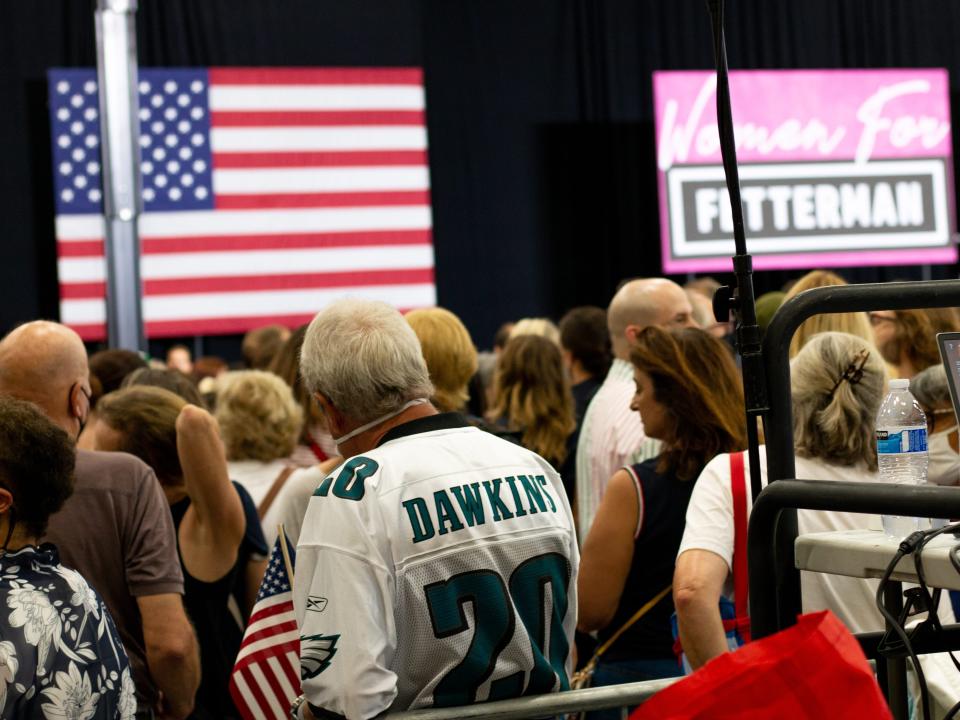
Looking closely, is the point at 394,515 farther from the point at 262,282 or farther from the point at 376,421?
the point at 262,282

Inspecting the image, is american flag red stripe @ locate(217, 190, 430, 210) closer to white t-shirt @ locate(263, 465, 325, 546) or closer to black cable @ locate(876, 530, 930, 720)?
white t-shirt @ locate(263, 465, 325, 546)

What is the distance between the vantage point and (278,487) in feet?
11.4

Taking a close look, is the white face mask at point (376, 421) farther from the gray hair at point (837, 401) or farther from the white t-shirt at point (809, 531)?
the gray hair at point (837, 401)

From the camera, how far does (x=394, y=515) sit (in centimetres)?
188

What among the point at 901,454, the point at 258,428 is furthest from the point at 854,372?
the point at 258,428

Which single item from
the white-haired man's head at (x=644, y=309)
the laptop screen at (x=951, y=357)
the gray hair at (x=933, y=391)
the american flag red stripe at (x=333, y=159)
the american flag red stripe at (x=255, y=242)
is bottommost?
the gray hair at (x=933, y=391)

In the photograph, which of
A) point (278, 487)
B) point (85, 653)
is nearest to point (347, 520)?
point (85, 653)

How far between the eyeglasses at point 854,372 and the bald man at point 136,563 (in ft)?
4.34

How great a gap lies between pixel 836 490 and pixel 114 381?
337cm

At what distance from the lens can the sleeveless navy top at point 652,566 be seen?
2.63 m

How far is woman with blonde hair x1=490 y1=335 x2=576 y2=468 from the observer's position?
407 centimetres

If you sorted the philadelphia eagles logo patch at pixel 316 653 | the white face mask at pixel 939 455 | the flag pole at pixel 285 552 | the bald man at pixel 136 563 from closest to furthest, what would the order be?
the philadelphia eagles logo patch at pixel 316 653
the flag pole at pixel 285 552
the bald man at pixel 136 563
the white face mask at pixel 939 455

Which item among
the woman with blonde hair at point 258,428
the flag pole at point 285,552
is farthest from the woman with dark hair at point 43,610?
the woman with blonde hair at point 258,428

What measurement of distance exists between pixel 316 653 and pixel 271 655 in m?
0.38
